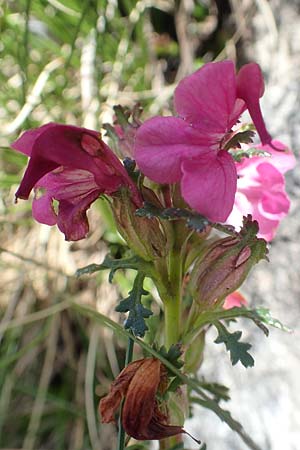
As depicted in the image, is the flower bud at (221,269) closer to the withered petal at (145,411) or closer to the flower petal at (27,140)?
the withered petal at (145,411)

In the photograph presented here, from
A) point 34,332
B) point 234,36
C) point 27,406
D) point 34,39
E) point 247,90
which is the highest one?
point 247,90

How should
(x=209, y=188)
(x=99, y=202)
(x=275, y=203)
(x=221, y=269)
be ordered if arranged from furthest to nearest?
(x=99, y=202), (x=275, y=203), (x=221, y=269), (x=209, y=188)

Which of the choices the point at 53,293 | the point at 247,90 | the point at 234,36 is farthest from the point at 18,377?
the point at 247,90

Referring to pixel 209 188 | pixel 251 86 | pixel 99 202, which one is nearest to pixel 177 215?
pixel 209 188

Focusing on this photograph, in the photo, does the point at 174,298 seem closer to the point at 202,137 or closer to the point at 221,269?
the point at 221,269

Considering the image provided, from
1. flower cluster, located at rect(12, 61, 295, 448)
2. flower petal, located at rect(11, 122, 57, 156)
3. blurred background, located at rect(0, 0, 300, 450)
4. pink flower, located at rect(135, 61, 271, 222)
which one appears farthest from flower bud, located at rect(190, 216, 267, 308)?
blurred background, located at rect(0, 0, 300, 450)

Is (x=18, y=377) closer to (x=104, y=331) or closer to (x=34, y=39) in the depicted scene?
(x=104, y=331)

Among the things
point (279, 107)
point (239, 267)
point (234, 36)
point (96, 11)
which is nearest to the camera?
point (239, 267)

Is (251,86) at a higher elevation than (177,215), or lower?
higher

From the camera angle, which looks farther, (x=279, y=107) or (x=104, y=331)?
(x=104, y=331)
